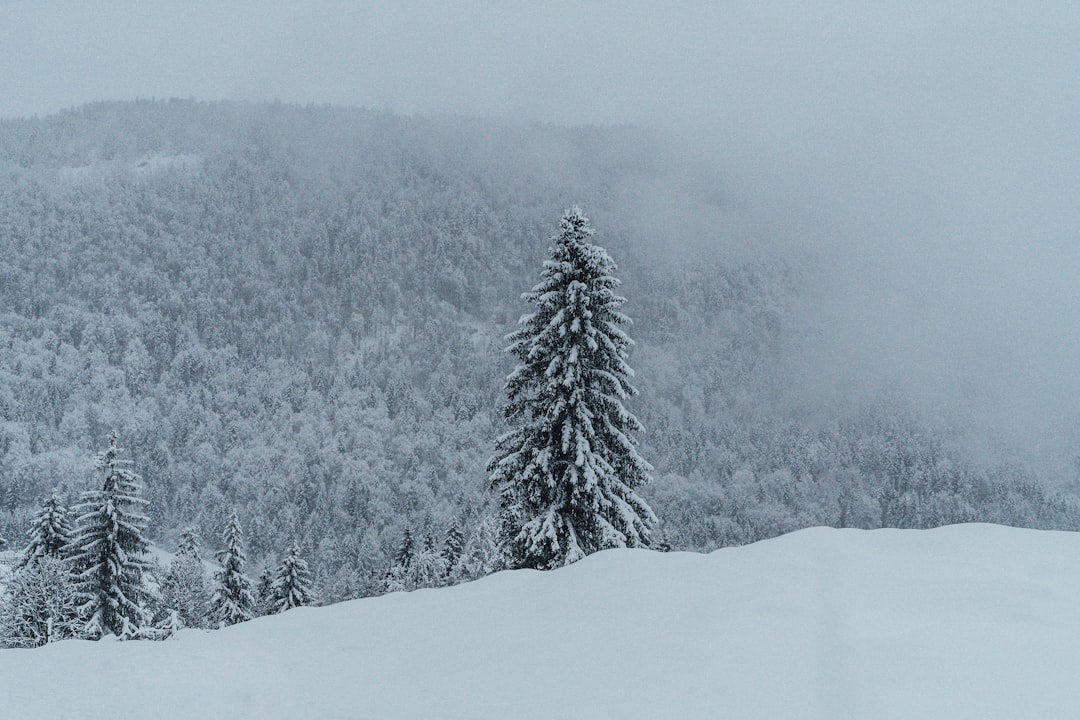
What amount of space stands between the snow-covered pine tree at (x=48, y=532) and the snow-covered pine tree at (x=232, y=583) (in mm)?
8986

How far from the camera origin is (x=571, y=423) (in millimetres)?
15688

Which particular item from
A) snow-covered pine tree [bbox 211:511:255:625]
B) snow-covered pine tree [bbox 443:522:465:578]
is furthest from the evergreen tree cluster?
snow-covered pine tree [bbox 443:522:465:578]

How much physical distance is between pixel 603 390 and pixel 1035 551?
9.23 m

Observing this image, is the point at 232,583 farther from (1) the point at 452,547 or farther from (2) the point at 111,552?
(1) the point at 452,547

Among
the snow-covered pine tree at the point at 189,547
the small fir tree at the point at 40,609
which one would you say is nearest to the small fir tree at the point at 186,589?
the snow-covered pine tree at the point at 189,547

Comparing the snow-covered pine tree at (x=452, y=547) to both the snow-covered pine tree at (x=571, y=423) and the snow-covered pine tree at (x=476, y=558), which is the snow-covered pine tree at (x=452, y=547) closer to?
the snow-covered pine tree at (x=476, y=558)

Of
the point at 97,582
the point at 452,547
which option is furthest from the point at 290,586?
the point at 452,547

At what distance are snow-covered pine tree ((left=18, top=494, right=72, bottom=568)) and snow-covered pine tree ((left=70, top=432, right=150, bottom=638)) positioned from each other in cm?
430

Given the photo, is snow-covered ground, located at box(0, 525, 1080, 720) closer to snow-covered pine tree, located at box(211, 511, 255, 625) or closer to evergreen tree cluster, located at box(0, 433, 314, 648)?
evergreen tree cluster, located at box(0, 433, 314, 648)

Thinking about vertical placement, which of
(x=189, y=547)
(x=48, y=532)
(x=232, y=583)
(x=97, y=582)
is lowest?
(x=189, y=547)

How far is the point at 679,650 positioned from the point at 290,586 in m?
34.5

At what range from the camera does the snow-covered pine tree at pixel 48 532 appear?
2562cm

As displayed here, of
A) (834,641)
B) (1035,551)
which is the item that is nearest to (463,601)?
(834,641)

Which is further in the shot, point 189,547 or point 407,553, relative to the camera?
point 189,547
